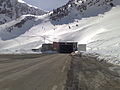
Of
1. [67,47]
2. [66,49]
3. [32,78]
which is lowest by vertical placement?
[32,78]

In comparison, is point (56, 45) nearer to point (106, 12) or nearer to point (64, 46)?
point (64, 46)

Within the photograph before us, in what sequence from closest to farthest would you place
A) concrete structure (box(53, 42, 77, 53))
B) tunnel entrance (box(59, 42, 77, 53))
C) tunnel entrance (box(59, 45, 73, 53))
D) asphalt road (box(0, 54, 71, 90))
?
asphalt road (box(0, 54, 71, 90)), tunnel entrance (box(59, 42, 77, 53)), concrete structure (box(53, 42, 77, 53)), tunnel entrance (box(59, 45, 73, 53))

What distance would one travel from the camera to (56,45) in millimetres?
92562

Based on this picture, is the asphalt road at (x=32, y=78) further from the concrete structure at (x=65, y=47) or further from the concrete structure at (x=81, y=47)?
the concrete structure at (x=81, y=47)

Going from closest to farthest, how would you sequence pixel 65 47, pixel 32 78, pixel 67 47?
pixel 32 78, pixel 67 47, pixel 65 47

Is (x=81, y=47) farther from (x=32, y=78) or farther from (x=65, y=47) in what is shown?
A: (x=32, y=78)

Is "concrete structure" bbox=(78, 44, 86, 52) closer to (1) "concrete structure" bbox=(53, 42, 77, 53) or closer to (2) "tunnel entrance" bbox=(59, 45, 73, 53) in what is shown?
(1) "concrete structure" bbox=(53, 42, 77, 53)

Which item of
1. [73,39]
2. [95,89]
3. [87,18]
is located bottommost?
[95,89]

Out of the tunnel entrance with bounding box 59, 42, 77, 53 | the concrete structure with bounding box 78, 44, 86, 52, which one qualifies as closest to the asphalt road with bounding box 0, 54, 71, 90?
the tunnel entrance with bounding box 59, 42, 77, 53

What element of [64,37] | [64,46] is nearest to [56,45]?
[64,46]

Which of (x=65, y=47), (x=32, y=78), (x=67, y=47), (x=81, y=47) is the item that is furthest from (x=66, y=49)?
(x=32, y=78)

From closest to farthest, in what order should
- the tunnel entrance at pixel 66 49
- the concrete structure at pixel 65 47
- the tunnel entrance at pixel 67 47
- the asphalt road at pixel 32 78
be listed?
the asphalt road at pixel 32 78, the tunnel entrance at pixel 67 47, the concrete structure at pixel 65 47, the tunnel entrance at pixel 66 49

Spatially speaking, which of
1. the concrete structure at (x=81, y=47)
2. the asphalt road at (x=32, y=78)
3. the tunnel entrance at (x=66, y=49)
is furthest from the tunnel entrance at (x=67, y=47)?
the asphalt road at (x=32, y=78)

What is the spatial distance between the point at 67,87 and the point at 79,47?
266ft
